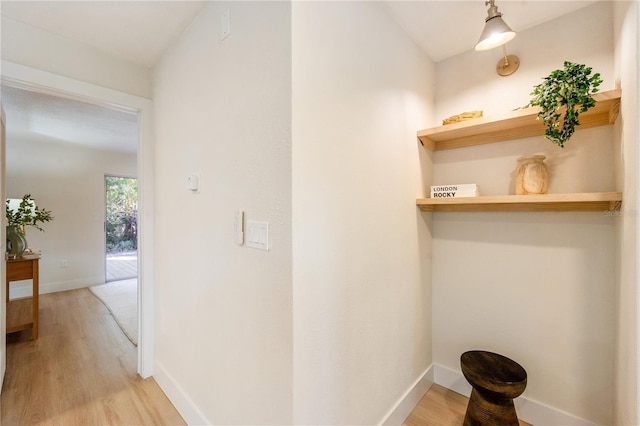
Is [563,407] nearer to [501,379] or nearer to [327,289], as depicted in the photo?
[501,379]

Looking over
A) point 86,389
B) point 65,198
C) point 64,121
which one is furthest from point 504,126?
point 65,198

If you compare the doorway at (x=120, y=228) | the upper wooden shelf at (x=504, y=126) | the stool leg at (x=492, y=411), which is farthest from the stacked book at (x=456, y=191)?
the doorway at (x=120, y=228)

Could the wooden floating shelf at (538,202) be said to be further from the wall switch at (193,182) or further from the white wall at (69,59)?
the white wall at (69,59)

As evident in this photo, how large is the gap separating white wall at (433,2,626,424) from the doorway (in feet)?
16.5

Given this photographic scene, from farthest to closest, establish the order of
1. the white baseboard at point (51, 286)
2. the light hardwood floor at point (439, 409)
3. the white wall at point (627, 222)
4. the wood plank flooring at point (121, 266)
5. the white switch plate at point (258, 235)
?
the wood plank flooring at point (121, 266), the white baseboard at point (51, 286), the light hardwood floor at point (439, 409), the white switch plate at point (258, 235), the white wall at point (627, 222)

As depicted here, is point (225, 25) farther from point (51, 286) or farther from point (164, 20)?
point (51, 286)

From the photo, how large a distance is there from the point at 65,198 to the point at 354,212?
534cm

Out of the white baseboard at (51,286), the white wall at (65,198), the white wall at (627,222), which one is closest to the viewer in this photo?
the white wall at (627,222)

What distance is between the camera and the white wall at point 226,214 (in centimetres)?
104

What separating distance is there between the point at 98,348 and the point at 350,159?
2967 millimetres

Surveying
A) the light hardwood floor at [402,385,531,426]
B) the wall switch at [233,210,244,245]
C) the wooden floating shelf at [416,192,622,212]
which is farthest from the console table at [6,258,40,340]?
the wooden floating shelf at [416,192,622,212]

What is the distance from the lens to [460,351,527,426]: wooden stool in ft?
4.52

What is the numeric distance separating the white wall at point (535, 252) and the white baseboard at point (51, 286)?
517 centimetres

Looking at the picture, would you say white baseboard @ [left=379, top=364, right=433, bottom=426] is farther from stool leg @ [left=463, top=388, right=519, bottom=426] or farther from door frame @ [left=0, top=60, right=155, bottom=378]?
door frame @ [left=0, top=60, right=155, bottom=378]
